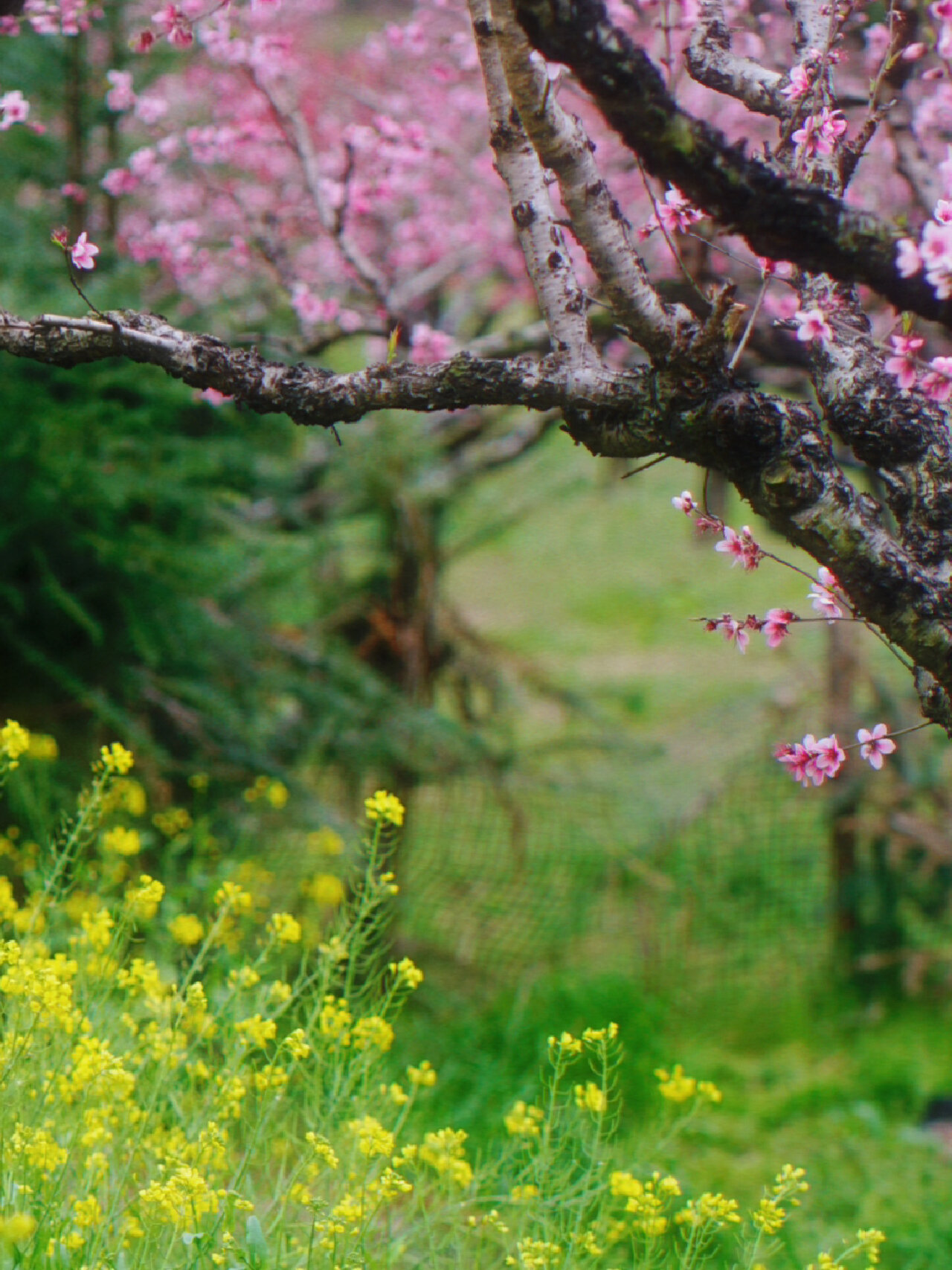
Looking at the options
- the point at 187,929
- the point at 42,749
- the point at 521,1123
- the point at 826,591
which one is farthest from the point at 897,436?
the point at 42,749

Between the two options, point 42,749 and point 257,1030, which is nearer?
point 257,1030

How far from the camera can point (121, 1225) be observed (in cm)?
196

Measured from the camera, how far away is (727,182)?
1.57 m

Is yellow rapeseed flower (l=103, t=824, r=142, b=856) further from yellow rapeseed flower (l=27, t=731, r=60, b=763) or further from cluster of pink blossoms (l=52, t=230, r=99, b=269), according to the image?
cluster of pink blossoms (l=52, t=230, r=99, b=269)

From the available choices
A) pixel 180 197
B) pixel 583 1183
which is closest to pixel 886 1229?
pixel 583 1183

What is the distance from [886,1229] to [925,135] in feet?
12.7

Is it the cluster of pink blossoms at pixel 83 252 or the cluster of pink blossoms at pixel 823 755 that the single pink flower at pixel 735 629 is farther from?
the cluster of pink blossoms at pixel 83 252

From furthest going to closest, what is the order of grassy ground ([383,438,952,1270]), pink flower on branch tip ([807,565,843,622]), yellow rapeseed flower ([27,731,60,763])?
grassy ground ([383,438,952,1270])
yellow rapeseed flower ([27,731,60,763])
pink flower on branch tip ([807,565,843,622])

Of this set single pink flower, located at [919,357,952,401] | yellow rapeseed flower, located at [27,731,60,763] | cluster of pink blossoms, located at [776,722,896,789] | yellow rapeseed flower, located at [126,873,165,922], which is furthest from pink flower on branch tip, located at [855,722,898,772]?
yellow rapeseed flower, located at [27,731,60,763]

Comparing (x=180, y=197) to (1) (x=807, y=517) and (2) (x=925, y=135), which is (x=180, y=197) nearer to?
(2) (x=925, y=135)

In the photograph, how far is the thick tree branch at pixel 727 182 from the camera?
1.55m

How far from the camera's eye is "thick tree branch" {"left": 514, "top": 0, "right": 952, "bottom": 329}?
155 centimetres

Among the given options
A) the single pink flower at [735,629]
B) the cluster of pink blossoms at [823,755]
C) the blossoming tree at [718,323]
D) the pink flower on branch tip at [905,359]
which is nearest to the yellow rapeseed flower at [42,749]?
the blossoming tree at [718,323]

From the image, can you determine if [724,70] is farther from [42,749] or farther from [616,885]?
[616,885]
